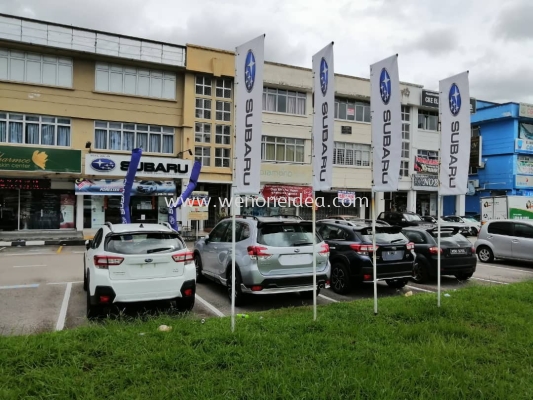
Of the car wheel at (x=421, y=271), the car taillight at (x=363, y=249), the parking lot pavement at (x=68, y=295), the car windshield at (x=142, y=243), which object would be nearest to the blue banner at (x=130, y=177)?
the parking lot pavement at (x=68, y=295)

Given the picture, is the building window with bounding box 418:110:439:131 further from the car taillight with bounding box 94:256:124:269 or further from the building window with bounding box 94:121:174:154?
the car taillight with bounding box 94:256:124:269

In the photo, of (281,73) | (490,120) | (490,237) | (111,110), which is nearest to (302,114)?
(281,73)

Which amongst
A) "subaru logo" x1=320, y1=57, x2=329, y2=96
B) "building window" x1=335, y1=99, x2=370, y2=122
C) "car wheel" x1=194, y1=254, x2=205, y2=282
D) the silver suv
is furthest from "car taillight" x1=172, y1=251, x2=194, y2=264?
"building window" x1=335, y1=99, x2=370, y2=122

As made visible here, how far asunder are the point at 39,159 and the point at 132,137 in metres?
5.36

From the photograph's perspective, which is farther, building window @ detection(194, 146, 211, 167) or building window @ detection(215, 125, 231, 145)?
building window @ detection(215, 125, 231, 145)

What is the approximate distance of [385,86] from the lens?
20.1 ft

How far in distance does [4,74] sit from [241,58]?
73.4ft

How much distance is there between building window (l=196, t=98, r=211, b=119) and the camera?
26516mm

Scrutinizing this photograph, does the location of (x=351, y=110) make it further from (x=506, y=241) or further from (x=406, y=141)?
(x=506, y=241)

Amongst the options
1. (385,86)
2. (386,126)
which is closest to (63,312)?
(386,126)

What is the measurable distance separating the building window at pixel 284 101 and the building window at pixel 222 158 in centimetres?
457

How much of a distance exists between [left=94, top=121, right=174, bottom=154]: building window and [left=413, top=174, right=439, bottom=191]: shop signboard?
66.0 feet

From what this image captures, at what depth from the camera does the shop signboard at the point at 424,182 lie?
3372cm

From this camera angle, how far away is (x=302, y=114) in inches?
1203
